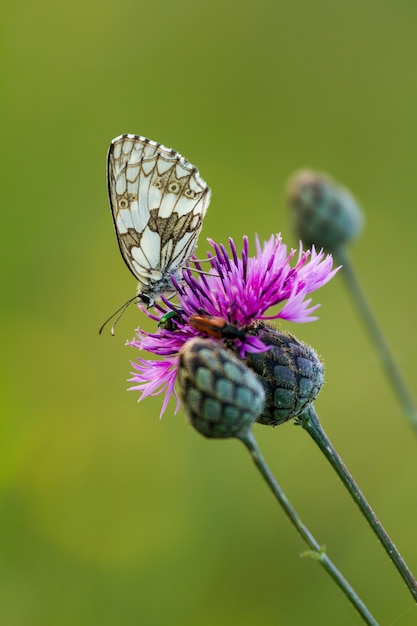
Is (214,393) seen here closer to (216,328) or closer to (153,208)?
(216,328)

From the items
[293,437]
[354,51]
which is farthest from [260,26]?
[293,437]

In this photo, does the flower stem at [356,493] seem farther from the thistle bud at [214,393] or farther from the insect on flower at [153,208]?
the insect on flower at [153,208]

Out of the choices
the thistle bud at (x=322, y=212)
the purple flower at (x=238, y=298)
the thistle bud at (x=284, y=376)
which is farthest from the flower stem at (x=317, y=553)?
the thistle bud at (x=322, y=212)

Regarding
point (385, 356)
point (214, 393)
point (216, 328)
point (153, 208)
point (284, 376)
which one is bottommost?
point (385, 356)

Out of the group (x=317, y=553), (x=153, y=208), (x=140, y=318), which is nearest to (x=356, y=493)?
(x=317, y=553)

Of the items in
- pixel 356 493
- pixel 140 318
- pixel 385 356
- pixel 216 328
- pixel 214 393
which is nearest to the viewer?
pixel 214 393

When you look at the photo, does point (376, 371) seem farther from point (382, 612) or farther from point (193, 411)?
point (193, 411)

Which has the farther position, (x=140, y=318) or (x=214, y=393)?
(x=140, y=318)
